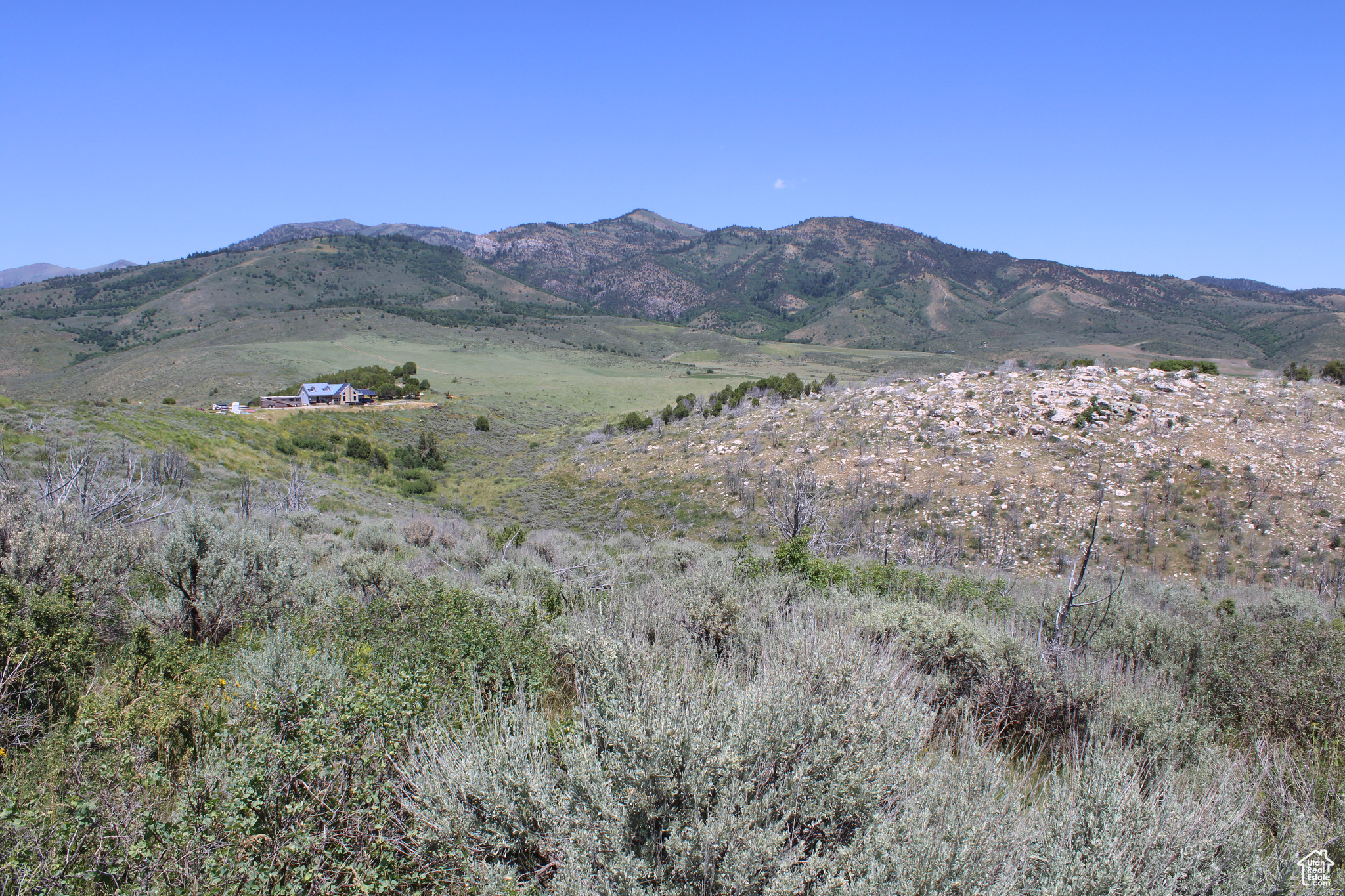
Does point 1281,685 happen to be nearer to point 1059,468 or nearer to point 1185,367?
point 1059,468

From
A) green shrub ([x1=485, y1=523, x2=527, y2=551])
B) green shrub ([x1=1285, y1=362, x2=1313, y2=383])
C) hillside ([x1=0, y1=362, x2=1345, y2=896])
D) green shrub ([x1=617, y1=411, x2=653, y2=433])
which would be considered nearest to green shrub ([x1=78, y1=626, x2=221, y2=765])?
hillside ([x1=0, y1=362, x2=1345, y2=896])

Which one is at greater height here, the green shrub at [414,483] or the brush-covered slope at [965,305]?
the brush-covered slope at [965,305]

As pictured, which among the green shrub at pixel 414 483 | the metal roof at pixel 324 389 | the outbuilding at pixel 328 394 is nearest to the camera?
the green shrub at pixel 414 483

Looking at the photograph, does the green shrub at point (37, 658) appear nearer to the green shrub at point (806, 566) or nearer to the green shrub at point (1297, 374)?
the green shrub at point (806, 566)

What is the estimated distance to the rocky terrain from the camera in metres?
15.3

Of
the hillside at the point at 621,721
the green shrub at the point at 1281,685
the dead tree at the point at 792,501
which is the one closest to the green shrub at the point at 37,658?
the hillside at the point at 621,721

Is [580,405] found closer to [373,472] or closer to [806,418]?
[373,472]

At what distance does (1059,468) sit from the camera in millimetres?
19000

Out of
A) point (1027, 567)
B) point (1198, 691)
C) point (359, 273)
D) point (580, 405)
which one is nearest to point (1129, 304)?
point (580, 405)

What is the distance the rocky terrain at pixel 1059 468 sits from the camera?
1532cm

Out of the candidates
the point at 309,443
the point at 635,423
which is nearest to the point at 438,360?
the point at 309,443

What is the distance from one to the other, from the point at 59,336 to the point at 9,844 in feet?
433

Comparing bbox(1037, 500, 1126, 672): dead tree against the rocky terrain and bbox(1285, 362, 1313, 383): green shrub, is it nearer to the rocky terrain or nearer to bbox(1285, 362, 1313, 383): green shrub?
the rocky terrain

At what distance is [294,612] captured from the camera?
5512 mm
